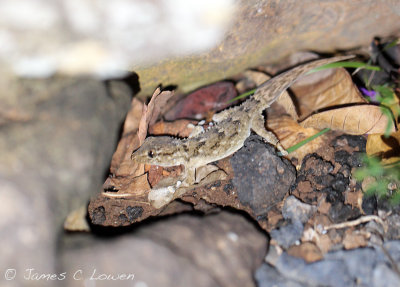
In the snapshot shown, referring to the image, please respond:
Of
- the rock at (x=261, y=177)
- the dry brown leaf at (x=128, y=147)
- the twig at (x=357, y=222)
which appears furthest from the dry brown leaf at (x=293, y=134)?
the dry brown leaf at (x=128, y=147)

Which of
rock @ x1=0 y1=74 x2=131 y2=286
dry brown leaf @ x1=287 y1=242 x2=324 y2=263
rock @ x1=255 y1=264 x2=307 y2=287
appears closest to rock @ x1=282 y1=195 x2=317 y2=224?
dry brown leaf @ x1=287 y1=242 x2=324 y2=263

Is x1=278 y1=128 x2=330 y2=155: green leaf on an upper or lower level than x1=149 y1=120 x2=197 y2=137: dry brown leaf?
lower

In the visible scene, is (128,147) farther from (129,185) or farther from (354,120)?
(354,120)

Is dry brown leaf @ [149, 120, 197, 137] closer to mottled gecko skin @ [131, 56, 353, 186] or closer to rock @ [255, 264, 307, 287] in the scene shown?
mottled gecko skin @ [131, 56, 353, 186]

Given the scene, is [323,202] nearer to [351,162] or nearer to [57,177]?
[351,162]

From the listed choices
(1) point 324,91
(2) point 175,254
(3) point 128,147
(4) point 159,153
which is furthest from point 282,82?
(2) point 175,254

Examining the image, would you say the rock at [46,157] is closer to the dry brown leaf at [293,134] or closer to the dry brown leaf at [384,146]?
the dry brown leaf at [293,134]

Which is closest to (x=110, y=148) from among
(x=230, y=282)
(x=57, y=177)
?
(x=57, y=177)
